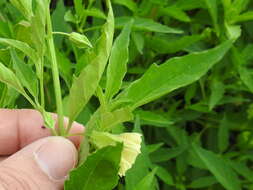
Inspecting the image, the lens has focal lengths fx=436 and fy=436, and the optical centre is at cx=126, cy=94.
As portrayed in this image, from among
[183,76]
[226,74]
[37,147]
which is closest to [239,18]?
[226,74]

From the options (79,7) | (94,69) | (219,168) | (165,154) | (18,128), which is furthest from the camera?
(165,154)

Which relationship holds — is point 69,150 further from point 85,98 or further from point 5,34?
point 5,34

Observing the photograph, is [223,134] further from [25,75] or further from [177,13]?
[25,75]

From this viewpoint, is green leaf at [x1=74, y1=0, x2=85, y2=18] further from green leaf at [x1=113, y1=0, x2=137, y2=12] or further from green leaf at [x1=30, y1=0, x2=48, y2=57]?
green leaf at [x1=30, y1=0, x2=48, y2=57]

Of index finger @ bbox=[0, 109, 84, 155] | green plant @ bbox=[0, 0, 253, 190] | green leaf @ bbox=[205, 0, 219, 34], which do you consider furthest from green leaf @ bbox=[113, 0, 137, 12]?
index finger @ bbox=[0, 109, 84, 155]

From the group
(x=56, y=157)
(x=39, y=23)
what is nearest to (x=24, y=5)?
(x=39, y=23)

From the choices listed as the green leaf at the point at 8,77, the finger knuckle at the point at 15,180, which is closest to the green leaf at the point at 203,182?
the finger knuckle at the point at 15,180
